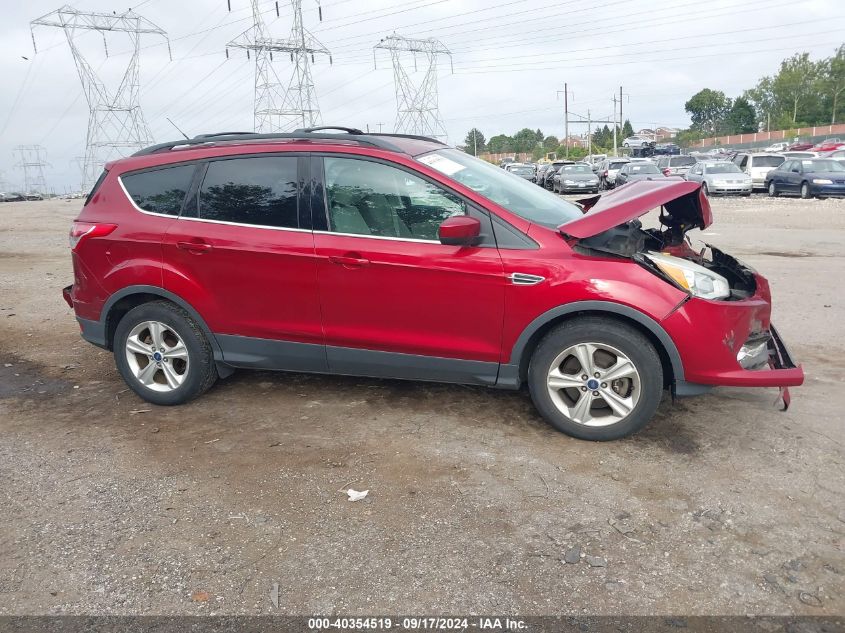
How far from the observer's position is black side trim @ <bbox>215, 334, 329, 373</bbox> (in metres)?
4.35

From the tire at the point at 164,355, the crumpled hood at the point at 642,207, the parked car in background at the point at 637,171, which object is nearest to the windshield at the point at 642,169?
the parked car in background at the point at 637,171

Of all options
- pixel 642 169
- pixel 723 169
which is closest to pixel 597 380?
pixel 723 169

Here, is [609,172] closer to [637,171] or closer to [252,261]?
[637,171]

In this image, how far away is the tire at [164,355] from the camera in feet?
14.9

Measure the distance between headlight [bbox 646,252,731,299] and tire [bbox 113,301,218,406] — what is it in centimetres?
297

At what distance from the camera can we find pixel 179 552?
2.98 metres

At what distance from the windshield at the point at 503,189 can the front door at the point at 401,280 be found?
0.25 metres

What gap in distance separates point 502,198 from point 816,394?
8.41 feet

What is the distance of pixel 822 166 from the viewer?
75.2ft

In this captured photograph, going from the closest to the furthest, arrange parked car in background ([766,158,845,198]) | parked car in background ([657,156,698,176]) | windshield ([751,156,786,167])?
1. parked car in background ([766,158,845,198])
2. windshield ([751,156,786,167])
3. parked car in background ([657,156,698,176])

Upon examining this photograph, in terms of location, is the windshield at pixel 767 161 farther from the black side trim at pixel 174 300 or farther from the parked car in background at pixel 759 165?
the black side trim at pixel 174 300

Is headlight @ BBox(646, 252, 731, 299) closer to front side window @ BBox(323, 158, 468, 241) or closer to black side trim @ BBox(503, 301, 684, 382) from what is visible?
black side trim @ BBox(503, 301, 684, 382)

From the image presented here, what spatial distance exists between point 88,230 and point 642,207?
12.0 feet

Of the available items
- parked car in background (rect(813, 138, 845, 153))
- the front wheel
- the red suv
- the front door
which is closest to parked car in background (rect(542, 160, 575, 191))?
the front wheel
